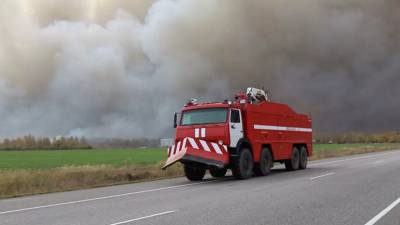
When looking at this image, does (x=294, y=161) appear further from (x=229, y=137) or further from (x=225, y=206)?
(x=225, y=206)

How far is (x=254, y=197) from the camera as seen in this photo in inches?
556

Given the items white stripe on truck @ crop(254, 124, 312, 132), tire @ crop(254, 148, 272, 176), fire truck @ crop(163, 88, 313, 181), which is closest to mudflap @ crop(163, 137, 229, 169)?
fire truck @ crop(163, 88, 313, 181)

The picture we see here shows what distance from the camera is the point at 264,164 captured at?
2388cm

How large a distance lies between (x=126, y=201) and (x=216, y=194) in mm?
2724

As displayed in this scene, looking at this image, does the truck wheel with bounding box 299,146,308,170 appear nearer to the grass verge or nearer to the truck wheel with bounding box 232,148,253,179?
the grass verge

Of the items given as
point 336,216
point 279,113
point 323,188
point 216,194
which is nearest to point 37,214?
point 216,194

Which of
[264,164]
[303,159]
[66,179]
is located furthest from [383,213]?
[303,159]

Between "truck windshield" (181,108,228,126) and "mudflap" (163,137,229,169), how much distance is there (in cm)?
102

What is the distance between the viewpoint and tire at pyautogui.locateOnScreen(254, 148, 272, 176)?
23.5 meters

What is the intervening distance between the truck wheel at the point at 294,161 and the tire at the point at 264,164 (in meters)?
3.37

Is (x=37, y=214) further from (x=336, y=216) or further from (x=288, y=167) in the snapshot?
(x=288, y=167)

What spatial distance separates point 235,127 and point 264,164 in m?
3.13

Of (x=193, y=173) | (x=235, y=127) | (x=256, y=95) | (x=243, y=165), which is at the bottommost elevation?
(x=193, y=173)

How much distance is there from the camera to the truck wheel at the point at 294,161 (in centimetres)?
2768
